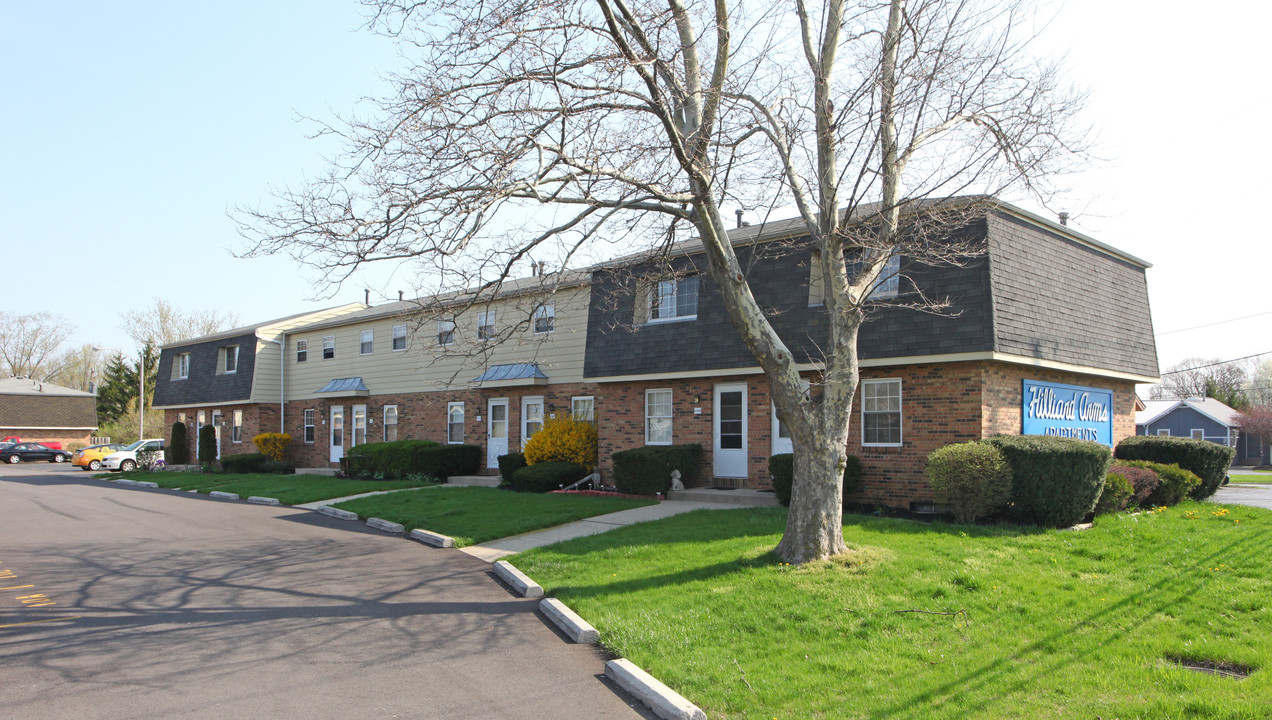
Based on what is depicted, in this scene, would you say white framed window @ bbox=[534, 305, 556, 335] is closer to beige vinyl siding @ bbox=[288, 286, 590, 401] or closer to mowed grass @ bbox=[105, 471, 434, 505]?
beige vinyl siding @ bbox=[288, 286, 590, 401]

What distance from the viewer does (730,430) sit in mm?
17922

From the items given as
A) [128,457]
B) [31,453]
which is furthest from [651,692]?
[31,453]

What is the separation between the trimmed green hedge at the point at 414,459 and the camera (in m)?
23.5

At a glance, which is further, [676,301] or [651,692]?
[676,301]

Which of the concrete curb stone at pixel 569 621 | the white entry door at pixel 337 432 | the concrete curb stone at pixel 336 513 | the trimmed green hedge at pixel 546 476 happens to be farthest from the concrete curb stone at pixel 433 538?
the white entry door at pixel 337 432

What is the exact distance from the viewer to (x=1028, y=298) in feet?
48.6

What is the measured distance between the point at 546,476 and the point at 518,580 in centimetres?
956

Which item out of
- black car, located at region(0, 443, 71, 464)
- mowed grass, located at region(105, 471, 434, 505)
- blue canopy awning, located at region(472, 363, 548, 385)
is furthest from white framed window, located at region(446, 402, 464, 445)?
black car, located at region(0, 443, 71, 464)

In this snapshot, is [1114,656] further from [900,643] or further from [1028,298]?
[1028,298]

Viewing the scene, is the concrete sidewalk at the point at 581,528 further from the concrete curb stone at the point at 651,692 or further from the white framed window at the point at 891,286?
the concrete curb stone at the point at 651,692

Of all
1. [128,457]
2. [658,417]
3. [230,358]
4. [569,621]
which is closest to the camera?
[569,621]

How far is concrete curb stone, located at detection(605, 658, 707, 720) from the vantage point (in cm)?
540

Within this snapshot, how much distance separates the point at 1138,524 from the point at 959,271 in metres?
5.02

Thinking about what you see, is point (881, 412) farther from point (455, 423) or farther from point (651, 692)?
point (455, 423)
